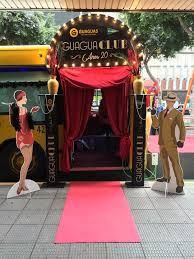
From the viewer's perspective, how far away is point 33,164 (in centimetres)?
809

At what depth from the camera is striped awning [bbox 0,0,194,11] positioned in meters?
6.62

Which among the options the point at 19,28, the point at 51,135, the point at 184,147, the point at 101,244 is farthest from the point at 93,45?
the point at 19,28

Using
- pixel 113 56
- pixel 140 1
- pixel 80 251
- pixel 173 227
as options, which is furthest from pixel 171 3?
pixel 80 251

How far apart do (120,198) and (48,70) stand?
3216 mm

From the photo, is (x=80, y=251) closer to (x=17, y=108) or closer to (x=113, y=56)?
(x=17, y=108)

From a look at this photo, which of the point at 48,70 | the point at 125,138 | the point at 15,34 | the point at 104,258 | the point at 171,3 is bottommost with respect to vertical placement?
the point at 104,258

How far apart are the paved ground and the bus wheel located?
91 cm

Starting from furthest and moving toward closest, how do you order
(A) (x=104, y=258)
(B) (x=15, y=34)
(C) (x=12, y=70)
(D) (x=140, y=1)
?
(B) (x=15, y=34)
(C) (x=12, y=70)
(D) (x=140, y=1)
(A) (x=104, y=258)

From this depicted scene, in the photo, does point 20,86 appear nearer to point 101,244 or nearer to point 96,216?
point 96,216

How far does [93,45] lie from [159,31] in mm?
11209

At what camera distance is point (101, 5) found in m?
6.79

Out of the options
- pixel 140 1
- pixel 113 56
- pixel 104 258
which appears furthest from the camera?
pixel 113 56

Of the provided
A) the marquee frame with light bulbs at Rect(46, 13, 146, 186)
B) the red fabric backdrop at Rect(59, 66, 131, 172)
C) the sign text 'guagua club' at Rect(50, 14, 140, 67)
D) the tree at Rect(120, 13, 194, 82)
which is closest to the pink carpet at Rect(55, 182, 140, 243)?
the marquee frame with light bulbs at Rect(46, 13, 146, 186)

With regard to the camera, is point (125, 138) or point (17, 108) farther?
point (125, 138)
